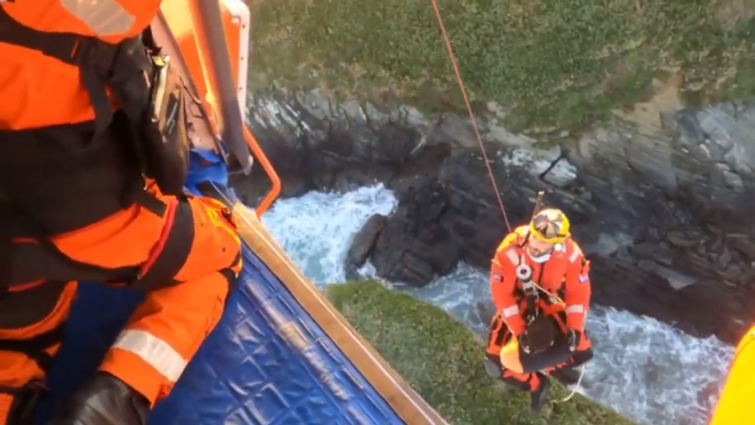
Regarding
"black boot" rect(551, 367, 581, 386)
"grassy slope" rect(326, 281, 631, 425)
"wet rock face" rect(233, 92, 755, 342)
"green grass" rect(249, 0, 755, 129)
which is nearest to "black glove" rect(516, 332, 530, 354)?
"grassy slope" rect(326, 281, 631, 425)

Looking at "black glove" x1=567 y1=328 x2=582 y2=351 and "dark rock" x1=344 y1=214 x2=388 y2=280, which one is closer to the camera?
"black glove" x1=567 y1=328 x2=582 y2=351

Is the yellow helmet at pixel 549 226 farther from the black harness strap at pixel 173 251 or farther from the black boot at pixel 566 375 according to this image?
the black boot at pixel 566 375

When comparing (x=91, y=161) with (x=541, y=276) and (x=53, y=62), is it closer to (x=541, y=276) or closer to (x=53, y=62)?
(x=53, y=62)

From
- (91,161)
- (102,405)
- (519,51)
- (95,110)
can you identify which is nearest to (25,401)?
(102,405)

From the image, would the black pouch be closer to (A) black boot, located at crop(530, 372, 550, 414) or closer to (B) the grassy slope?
(A) black boot, located at crop(530, 372, 550, 414)

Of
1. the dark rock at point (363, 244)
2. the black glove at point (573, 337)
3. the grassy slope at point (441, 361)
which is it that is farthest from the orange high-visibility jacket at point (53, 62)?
the dark rock at point (363, 244)

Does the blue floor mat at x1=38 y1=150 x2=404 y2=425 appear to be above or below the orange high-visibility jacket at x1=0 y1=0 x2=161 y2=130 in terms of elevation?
below

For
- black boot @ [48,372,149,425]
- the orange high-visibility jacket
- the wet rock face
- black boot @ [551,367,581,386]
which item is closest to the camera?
the orange high-visibility jacket
